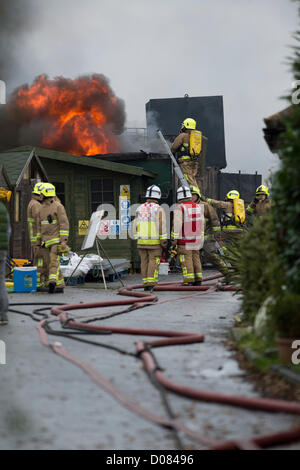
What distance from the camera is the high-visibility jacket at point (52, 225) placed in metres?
14.9

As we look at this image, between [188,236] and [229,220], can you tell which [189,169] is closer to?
[229,220]

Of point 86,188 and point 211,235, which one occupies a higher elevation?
point 86,188

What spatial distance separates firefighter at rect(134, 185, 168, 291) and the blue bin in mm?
2227

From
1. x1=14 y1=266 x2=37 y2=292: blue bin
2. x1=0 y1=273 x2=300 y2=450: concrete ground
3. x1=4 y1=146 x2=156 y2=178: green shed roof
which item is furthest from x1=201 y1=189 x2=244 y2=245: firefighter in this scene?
x1=0 y1=273 x2=300 y2=450: concrete ground

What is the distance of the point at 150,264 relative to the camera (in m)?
14.6

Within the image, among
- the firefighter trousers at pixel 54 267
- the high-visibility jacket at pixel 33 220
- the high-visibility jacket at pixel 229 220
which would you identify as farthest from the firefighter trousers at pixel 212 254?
the high-visibility jacket at pixel 33 220

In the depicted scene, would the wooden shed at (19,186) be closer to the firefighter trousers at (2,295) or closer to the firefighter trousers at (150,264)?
the firefighter trousers at (150,264)

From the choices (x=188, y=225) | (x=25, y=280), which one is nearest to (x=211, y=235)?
(x=188, y=225)

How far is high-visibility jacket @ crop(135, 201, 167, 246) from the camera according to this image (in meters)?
14.8

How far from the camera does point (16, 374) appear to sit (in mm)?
6090

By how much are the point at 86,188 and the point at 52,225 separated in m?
8.60

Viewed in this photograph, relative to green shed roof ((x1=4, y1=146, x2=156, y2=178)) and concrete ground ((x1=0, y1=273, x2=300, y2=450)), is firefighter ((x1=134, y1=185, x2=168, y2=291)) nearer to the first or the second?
concrete ground ((x1=0, y1=273, x2=300, y2=450))
